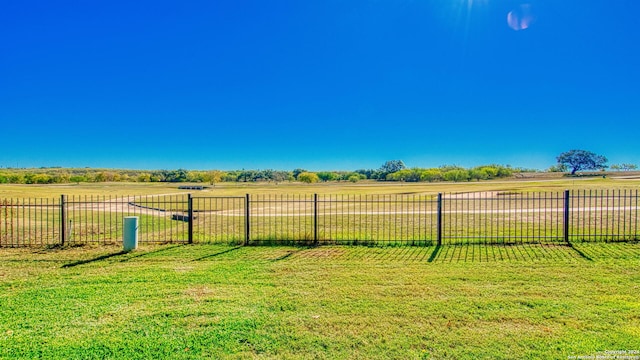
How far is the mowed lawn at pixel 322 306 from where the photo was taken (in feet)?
12.7

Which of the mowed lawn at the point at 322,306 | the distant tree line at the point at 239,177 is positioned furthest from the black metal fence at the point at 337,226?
the distant tree line at the point at 239,177

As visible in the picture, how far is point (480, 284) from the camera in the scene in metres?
5.89

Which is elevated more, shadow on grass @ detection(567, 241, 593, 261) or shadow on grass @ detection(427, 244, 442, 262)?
shadow on grass @ detection(567, 241, 593, 261)

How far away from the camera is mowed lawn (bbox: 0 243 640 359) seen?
386 cm

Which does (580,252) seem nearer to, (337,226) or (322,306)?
(322,306)

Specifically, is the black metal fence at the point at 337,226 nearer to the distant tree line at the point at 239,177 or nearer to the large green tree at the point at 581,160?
the distant tree line at the point at 239,177

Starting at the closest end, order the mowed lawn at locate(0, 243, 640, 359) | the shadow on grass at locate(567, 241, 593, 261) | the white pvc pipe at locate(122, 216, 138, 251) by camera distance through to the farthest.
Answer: the mowed lawn at locate(0, 243, 640, 359)
the shadow on grass at locate(567, 241, 593, 261)
the white pvc pipe at locate(122, 216, 138, 251)

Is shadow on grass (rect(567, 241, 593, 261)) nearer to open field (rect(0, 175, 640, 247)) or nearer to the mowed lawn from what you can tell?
the mowed lawn

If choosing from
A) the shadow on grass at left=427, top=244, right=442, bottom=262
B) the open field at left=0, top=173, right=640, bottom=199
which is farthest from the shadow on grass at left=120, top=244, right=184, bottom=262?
the open field at left=0, top=173, right=640, bottom=199

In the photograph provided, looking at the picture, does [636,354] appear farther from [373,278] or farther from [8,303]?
[8,303]

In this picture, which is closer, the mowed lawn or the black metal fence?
the mowed lawn

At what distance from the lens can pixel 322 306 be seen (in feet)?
16.4

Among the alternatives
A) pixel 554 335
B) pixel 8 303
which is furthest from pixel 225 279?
pixel 554 335

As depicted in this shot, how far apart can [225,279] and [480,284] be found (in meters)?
4.35
